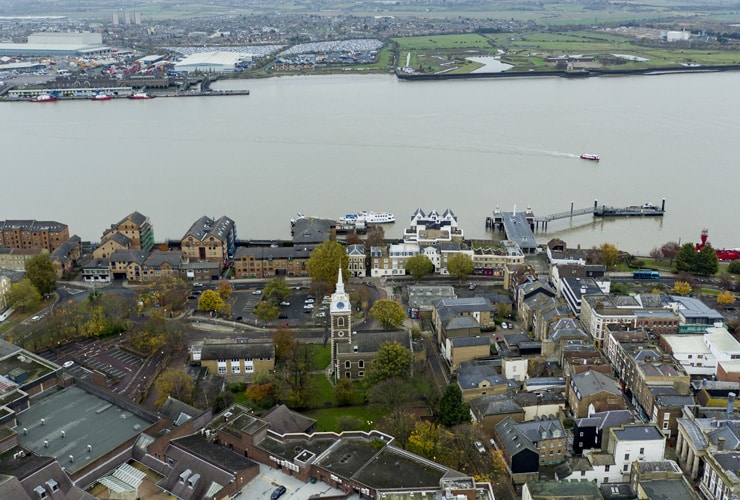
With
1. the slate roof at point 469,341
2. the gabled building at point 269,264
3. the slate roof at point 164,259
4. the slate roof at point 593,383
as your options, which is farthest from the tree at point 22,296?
the slate roof at point 593,383

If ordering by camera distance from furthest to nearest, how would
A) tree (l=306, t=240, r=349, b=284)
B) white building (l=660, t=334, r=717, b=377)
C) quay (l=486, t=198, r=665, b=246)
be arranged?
quay (l=486, t=198, r=665, b=246) < tree (l=306, t=240, r=349, b=284) < white building (l=660, t=334, r=717, b=377)

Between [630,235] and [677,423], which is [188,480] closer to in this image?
[677,423]

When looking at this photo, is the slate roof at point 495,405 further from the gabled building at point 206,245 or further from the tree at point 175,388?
the gabled building at point 206,245

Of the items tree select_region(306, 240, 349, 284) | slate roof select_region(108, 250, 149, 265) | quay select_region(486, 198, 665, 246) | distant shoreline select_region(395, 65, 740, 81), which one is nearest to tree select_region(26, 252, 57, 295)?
slate roof select_region(108, 250, 149, 265)

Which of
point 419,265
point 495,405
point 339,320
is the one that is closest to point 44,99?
point 419,265

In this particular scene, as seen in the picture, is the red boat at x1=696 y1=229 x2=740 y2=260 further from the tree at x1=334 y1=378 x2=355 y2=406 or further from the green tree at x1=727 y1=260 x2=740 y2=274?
the tree at x1=334 y1=378 x2=355 y2=406
